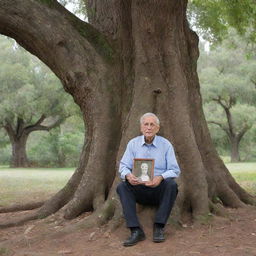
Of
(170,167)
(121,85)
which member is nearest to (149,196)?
(170,167)

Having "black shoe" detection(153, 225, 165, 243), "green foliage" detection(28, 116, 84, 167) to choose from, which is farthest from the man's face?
"green foliage" detection(28, 116, 84, 167)

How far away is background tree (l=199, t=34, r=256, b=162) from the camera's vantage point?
37.2 metres

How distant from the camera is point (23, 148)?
39094 mm

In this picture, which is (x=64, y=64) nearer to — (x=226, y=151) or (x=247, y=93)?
(x=247, y=93)

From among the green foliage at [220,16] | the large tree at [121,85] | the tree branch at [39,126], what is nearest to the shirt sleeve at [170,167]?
the large tree at [121,85]

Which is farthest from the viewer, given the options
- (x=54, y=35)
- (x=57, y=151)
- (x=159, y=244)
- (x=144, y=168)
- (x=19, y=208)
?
(x=57, y=151)

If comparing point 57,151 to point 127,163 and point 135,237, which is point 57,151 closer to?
point 127,163

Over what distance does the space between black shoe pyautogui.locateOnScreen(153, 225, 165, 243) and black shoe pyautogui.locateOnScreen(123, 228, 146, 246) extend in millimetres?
159

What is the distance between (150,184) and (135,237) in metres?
0.66

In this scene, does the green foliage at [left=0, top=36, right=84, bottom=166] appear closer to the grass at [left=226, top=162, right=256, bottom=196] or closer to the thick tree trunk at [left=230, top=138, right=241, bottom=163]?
the thick tree trunk at [left=230, top=138, right=241, bottom=163]

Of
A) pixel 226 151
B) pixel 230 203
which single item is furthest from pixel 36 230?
pixel 226 151

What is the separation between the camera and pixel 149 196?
5.62 metres

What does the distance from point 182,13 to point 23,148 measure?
33.3 meters

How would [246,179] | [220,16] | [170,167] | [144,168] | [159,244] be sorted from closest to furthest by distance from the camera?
[159,244] → [144,168] → [170,167] → [220,16] → [246,179]
